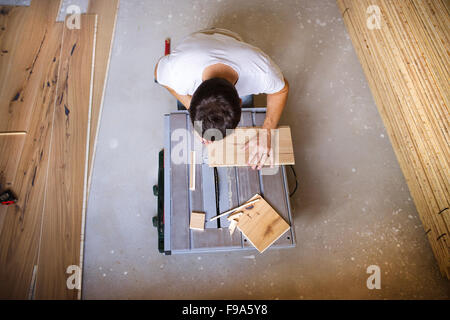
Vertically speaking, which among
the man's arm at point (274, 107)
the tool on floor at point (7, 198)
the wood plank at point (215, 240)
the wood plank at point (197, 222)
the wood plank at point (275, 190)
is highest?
the man's arm at point (274, 107)

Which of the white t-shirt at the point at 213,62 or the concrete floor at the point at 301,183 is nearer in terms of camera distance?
the white t-shirt at the point at 213,62

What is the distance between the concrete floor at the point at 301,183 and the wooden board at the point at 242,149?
62 centimetres

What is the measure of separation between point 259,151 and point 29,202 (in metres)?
1.70

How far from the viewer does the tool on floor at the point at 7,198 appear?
1725 mm

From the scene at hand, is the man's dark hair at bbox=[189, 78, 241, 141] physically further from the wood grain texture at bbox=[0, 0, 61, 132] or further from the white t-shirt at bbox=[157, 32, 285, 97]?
the wood grain texture at bbox=[0, 0, 61, 132]

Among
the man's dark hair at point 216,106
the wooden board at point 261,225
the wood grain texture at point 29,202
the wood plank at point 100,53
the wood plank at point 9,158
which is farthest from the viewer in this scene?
the wood plank at point 100,53

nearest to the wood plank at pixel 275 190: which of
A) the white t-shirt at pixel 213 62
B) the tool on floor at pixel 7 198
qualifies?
the white t-shirt at pixel 213 62

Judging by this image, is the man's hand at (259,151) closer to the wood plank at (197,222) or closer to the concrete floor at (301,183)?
the wood plank at (197,222)

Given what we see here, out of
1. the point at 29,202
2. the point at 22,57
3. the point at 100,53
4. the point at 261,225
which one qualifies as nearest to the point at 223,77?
the point at 261,225

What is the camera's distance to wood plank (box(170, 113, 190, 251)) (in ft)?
4.13

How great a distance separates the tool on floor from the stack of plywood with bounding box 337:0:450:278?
2.86 m

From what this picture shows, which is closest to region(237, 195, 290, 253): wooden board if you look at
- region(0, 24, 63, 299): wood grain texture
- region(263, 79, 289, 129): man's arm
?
region(263, 79, 289, 129): man's arm

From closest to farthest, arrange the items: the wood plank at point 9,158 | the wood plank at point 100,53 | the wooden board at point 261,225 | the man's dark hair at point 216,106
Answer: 1. the man's dark hair at point 216,106
2. the wooden board at point 261,225
3. the wood plank at point 9,158
4. the wood plank at point 100,53

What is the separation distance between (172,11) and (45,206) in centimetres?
197
